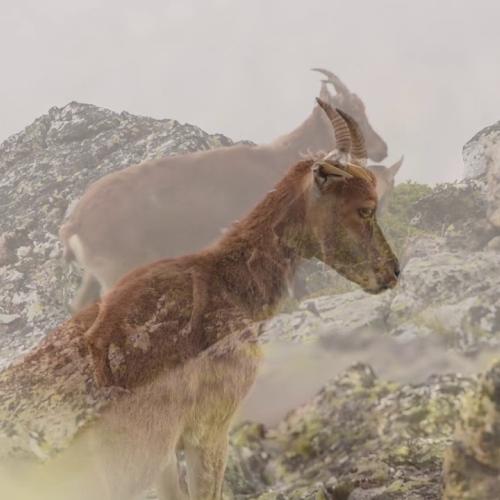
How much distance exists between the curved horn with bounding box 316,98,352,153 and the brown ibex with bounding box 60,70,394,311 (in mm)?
3383

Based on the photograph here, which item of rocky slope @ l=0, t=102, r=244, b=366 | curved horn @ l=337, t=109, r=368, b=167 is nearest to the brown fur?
curved horn @ l=337, t=109, r=368, b=167

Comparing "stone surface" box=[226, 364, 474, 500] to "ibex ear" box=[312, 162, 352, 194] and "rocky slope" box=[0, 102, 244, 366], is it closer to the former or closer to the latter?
"ibex ear" box=[312, 162, 352, 194]

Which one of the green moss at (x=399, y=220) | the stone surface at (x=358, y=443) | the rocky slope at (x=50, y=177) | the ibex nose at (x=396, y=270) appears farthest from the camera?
the rocky slope at (x=50, y=177)

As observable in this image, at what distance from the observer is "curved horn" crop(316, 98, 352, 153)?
3.93 meters

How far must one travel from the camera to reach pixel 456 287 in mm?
3936

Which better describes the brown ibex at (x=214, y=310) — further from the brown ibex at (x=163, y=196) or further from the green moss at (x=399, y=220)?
the brown ibex at (x=163, y=196)

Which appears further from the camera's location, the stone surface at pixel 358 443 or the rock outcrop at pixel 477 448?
the stone surface at pixel 358 443

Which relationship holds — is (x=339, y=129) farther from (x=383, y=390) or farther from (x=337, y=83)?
(x=337, y=83)

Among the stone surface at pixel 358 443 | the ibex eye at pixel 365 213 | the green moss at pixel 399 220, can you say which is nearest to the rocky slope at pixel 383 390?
the stone surface at pixel 358 443

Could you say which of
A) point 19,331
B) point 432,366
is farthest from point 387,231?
point 19,331

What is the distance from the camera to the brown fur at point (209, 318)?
11.0ft

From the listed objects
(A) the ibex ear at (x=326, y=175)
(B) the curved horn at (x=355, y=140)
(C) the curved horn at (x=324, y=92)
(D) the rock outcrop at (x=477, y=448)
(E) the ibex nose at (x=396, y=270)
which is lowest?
(D) the rock outcrop at (x=477, y=448)

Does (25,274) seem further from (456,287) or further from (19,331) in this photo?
(456,287)

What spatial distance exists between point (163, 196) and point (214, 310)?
6.43 m
